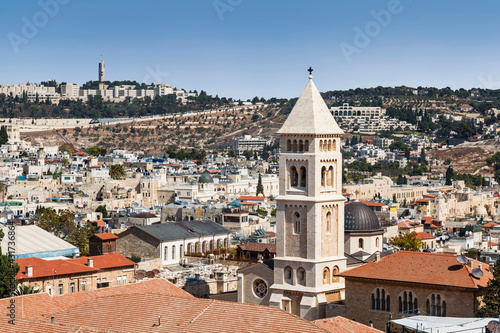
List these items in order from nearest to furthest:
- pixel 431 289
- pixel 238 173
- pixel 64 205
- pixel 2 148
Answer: pixel 431 289 < pixel 64 205 < pixel 238 173 < pixel 2 148

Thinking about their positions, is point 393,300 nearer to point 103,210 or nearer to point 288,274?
point 288,274

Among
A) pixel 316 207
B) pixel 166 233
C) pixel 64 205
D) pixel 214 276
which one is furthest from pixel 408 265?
pixel 64 205

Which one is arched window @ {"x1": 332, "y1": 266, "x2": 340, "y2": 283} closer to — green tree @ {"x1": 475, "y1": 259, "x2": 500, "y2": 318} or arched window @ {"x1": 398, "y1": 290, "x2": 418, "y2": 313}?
arched window @ {"x1": 398, "y1": 290, "x2": 418, "y2": 313}

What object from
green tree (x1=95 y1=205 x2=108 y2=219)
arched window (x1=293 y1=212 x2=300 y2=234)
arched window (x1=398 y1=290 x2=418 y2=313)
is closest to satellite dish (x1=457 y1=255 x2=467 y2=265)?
arched window (x1=398 y1=290 x2=418 y2=313)

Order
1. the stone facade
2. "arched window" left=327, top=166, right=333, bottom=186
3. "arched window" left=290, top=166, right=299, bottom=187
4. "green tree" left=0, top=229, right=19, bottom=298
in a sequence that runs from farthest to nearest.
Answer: "arched window" left=290, top=166, right=299, bottom=187
"arched window" left=327, top=166, right=333, bottom=186
"green tree" left=0, top=229, right=19, bottom=298
the stone facade

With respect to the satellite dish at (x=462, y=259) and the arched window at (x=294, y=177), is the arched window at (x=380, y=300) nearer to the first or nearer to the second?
the satellite dish at (x=462, y=259)

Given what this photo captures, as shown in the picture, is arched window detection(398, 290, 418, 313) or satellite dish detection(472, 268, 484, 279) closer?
satellite dish detection(472, 268, 484, 279)

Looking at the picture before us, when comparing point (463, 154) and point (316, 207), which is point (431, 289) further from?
point (463, 154)
